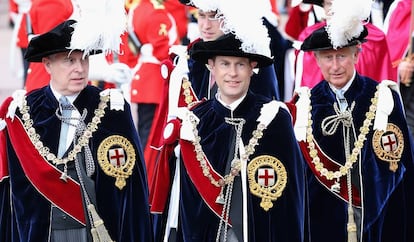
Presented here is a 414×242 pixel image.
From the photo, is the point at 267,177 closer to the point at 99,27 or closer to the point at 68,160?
the point at 68,160

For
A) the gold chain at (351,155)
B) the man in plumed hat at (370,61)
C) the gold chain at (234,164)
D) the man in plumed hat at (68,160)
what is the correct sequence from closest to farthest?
the gold chain at (234,164) → the man in plumed hat at (68,160) → the gold chain at (351,155) → the man in plumed hat at (370,61)

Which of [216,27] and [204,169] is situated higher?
[216,27]

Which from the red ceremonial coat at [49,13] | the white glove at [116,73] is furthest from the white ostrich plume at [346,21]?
the red ceremonial coat at [49,13]

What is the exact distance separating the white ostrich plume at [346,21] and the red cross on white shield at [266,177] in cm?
116

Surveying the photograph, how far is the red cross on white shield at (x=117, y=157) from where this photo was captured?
24.4ft

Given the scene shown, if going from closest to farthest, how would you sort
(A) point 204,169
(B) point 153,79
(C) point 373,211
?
(A) point 204,169, (C) point 373,211, (B) point 153,79

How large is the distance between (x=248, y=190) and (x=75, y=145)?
3.25 feet

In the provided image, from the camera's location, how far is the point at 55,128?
24.5ft

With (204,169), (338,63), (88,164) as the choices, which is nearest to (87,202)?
(88,164)

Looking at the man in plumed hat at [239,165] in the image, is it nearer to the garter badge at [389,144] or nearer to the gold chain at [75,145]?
the gold chain at [75,145]

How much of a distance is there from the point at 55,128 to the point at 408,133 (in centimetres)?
218

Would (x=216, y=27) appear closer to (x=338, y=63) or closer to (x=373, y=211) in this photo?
(x=338, y=63)

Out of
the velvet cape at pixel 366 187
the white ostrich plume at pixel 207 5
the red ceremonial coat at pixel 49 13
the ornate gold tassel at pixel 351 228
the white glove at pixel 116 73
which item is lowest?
the ornate gold tassel at pixel 351 228

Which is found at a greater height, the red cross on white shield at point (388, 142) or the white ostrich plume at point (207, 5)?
the white ostrich plume at point (207, 5)
